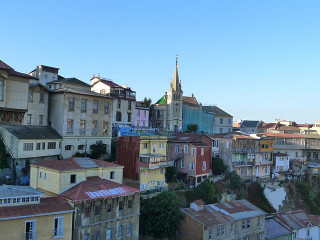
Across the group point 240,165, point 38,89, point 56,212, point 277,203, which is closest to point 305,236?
point 277,203

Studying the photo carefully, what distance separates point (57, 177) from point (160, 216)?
11.5m

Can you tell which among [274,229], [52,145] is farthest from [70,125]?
[274,229]

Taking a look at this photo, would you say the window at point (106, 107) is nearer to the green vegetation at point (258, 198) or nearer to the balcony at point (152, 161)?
the balcony at point (152, 161)

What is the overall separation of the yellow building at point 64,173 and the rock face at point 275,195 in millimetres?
31112

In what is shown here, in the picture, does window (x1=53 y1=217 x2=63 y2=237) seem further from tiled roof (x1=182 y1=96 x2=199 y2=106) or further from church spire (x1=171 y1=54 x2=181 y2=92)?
tiled roof (x1=182 y1=96 x2=199 y2=106)

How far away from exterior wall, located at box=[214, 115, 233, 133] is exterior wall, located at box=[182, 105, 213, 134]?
3125 mm

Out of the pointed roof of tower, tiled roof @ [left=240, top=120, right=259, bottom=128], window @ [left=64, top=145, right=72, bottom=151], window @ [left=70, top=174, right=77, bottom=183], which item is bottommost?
window @ [left=70, top=174, right=77, bottom=183]

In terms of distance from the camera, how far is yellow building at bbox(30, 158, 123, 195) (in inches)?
1122

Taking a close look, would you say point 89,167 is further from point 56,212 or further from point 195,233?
point 195,233

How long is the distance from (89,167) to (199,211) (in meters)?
13.9

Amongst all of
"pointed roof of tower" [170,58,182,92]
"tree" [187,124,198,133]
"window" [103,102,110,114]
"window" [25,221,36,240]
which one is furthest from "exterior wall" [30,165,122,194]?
"pointed roof of tower" [170,58,182,92]

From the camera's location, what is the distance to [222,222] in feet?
118

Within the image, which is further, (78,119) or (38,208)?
(78,119)

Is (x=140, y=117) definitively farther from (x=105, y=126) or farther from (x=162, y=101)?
(x=105, y=126)
